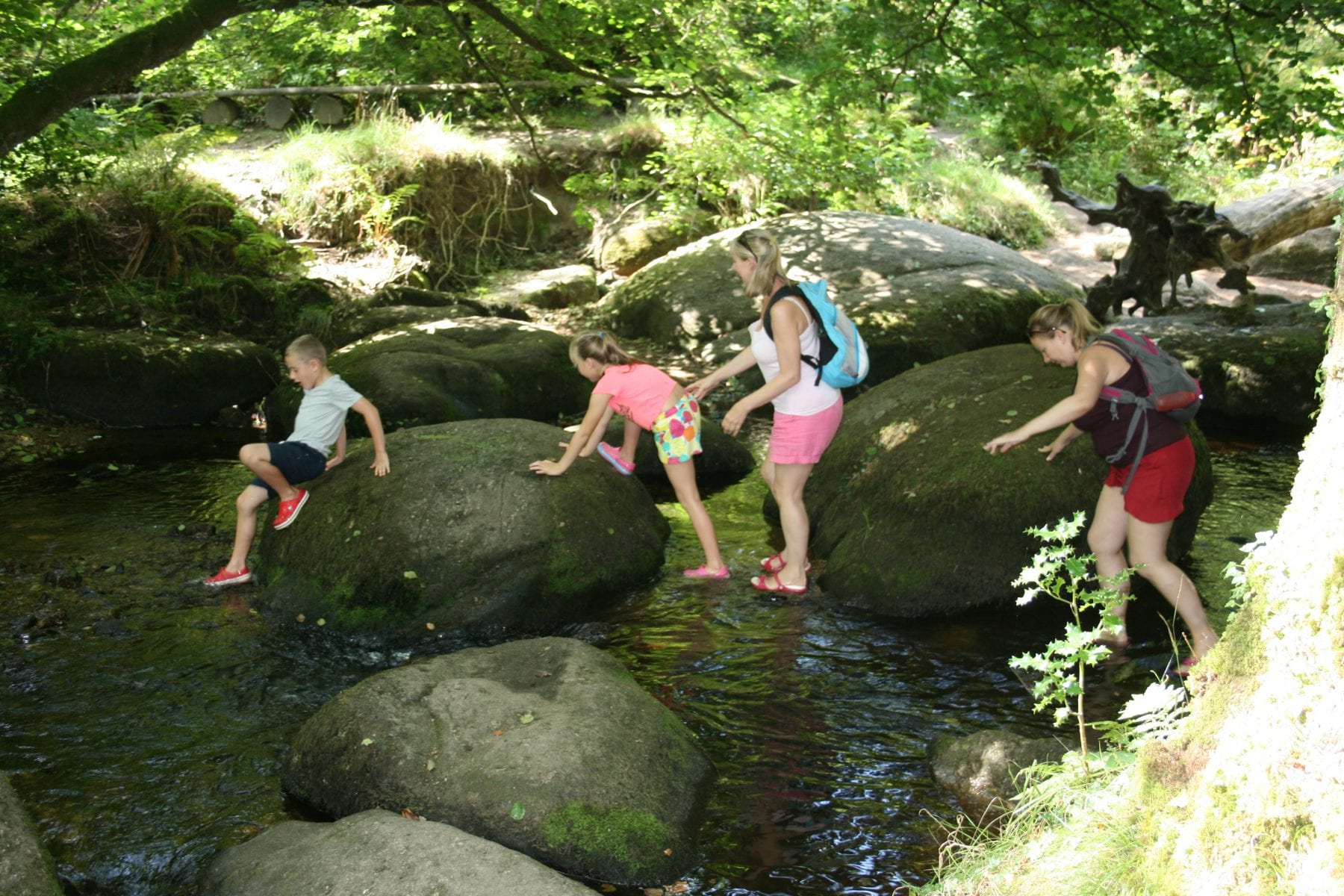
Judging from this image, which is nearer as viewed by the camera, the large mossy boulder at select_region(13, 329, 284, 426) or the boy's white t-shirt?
the boy's white t-shirt

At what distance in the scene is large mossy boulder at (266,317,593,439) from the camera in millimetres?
10445

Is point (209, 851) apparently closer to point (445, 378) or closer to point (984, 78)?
point (445, 378)

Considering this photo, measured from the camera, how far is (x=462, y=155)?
16344mm

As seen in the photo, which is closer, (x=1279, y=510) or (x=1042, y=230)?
(x=1279, y=510)

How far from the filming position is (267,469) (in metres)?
6.98

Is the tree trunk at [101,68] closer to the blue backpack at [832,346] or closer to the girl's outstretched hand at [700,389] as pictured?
the girl's outstretched hand at [700,389]

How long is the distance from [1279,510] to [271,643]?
720 centimetres

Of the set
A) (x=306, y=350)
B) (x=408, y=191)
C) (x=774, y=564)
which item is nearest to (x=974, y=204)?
(x=408, y=191)

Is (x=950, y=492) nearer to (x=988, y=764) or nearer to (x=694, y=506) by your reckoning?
(x=694, y=506)

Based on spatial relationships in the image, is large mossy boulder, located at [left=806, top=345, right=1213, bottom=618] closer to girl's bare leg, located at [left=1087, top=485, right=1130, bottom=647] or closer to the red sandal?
the red sandal

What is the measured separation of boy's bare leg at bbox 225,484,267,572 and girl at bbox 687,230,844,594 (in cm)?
286

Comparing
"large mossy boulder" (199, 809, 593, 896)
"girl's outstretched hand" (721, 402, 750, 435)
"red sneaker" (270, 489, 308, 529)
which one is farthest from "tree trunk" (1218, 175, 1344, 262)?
"large mossy boulder" (199, 809, 593, 896)

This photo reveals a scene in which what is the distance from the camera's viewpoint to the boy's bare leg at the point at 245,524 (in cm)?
701

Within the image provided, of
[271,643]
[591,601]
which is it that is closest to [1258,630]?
[591,601]
